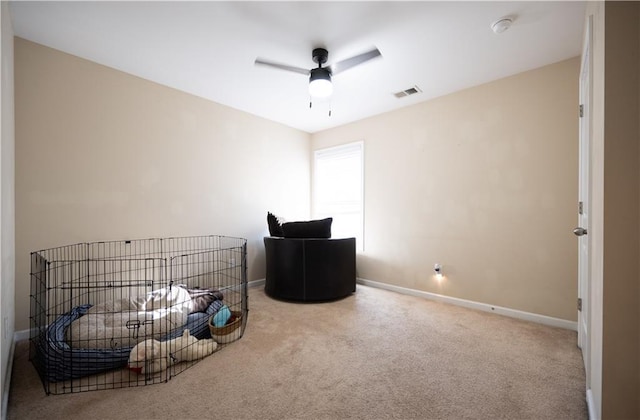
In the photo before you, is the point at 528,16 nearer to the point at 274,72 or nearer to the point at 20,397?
the point at 274,72

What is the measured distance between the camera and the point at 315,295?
309cm

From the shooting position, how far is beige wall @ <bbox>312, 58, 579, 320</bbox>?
2439mm

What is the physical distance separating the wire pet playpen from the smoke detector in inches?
104

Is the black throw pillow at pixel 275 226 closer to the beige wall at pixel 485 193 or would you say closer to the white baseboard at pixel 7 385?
the beige wall at pixel 485 193

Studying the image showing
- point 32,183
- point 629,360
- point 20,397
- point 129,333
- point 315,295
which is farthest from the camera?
point 315,295

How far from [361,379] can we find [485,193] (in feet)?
7.36

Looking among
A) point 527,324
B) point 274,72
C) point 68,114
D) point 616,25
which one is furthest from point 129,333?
point 527,324

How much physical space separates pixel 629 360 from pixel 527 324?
5.64 feet

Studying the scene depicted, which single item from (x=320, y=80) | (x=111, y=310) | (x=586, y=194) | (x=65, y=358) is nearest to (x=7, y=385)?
(x=65, y=358)

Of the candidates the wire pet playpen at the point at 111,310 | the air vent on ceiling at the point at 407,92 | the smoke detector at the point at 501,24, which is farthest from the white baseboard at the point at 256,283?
the smoke detector at the point at 501,24

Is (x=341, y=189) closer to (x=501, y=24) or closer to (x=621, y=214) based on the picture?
(x=501, y=24)

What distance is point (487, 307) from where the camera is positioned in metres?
2.82

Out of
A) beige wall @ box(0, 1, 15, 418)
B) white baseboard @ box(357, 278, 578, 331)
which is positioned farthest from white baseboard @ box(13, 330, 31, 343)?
white baseboard @ box(357, 278, 578, 331)

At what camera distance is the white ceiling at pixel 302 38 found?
1857 millimetres
